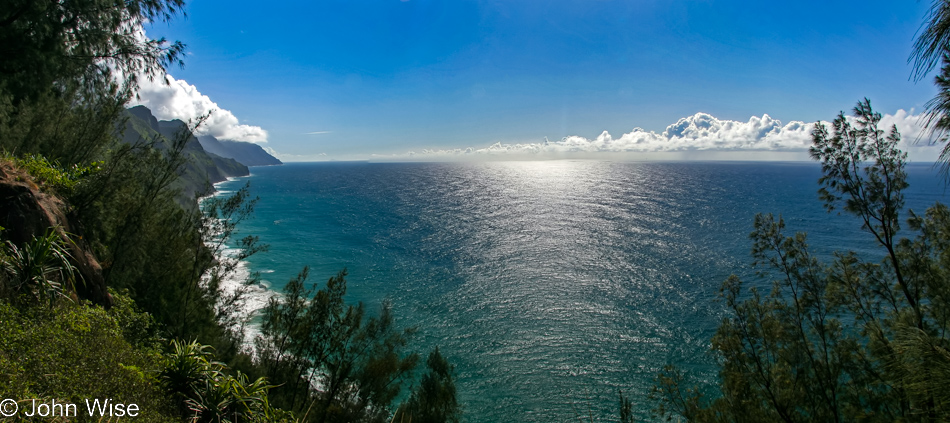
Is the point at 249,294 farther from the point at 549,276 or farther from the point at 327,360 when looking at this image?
the point at 549,276

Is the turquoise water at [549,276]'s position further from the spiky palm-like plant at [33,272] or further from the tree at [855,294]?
the spiky palm-like plant at [33,272]

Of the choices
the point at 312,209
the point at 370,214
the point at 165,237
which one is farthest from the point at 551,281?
the point at 312,209

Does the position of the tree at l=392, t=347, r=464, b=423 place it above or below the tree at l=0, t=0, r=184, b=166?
below

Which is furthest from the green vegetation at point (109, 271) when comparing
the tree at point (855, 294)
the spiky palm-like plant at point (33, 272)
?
the tree at point (855, 294)

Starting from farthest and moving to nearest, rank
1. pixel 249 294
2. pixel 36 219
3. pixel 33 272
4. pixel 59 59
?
pixel 249 294
pixel 59 59
pixel 36 219
pixel 33 272

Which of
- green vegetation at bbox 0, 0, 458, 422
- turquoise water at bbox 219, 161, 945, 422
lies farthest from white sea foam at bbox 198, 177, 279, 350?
green vegetation at bbox 0, 0, 458, 422

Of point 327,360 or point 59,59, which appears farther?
point 327,360

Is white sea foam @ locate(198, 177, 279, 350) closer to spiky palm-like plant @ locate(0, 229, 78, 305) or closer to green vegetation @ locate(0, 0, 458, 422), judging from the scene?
green vegetation @ locate(0, 0, 458, 422)

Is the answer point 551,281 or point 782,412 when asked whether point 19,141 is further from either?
point 551,281

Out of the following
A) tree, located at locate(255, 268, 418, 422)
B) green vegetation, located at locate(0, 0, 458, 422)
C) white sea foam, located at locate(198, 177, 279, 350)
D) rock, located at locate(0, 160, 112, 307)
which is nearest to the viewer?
green vegetation, located at locate(0, 0, 458, 422)

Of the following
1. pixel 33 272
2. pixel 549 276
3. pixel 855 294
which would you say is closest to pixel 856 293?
pixel 855 294
